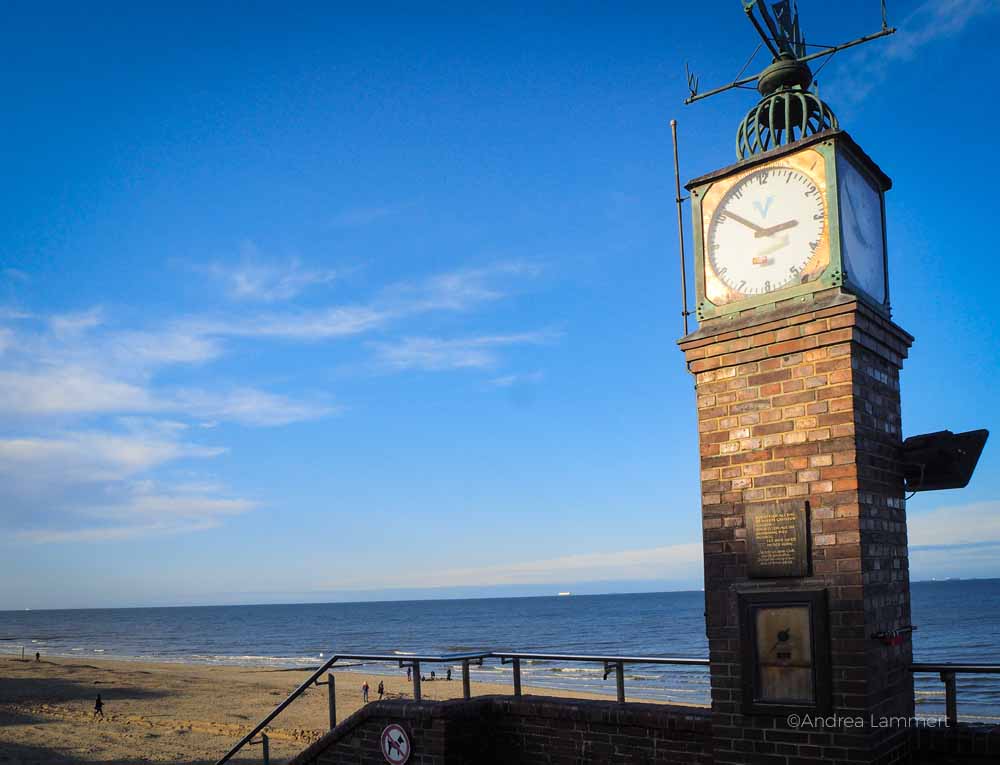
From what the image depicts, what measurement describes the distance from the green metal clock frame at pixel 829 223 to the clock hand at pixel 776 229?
27 cm

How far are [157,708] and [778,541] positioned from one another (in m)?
30.5

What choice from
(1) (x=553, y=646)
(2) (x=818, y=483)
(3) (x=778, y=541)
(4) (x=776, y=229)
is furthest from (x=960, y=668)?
(1) (x=553, y=646)

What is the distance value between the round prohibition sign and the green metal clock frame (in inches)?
184

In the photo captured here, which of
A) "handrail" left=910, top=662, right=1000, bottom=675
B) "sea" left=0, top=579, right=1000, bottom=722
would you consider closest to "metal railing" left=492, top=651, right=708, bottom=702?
"handrail" left=910, top=662, right=1000, bottom=675

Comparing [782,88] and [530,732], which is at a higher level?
[782,88]

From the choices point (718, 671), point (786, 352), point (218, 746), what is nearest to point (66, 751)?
point (218, 746)

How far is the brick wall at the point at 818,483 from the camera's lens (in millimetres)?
5648

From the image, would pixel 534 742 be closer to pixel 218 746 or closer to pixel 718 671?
pixel 718 671

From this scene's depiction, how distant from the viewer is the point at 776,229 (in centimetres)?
638

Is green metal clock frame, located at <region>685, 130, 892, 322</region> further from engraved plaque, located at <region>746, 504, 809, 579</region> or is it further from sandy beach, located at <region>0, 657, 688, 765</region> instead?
sandy beach, located at <region>0, 657, 688, 765</region>

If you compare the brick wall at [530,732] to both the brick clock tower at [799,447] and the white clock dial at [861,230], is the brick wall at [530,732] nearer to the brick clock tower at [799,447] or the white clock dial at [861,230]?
the brick clock tower at [799,447]

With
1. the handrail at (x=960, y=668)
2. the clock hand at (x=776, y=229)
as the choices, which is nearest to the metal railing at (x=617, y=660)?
the handrail at (x=960, y=668)

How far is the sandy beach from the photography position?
58.2 ft

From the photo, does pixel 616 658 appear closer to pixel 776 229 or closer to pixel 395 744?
pixel 395 744
